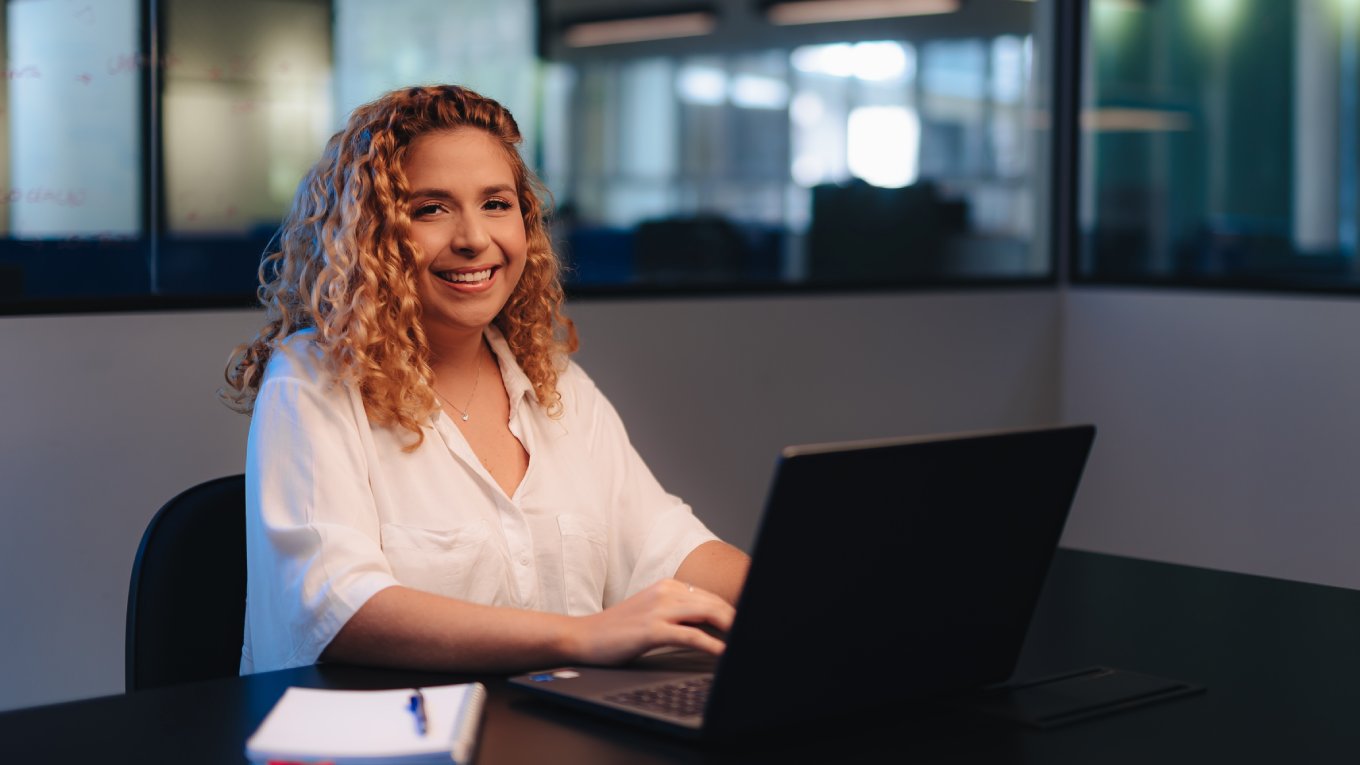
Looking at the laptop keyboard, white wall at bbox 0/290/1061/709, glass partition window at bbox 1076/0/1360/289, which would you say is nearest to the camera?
the laptop keyboard

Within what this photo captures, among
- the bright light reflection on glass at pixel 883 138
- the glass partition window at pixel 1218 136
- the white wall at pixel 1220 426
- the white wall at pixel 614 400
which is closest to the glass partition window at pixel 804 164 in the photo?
the bright light reflection on glass at pixel 883 138

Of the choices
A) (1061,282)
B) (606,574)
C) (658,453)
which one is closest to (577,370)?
(606,574)

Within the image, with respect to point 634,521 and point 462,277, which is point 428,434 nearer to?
point 462,277

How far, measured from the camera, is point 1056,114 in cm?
418

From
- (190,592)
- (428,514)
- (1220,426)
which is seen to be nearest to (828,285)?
(1220,426)

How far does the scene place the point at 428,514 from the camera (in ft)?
5.45

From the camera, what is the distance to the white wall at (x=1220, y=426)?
340 centimetres

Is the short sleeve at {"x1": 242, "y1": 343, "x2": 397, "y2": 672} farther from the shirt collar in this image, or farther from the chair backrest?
the shirt collar

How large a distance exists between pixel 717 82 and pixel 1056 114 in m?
5.20

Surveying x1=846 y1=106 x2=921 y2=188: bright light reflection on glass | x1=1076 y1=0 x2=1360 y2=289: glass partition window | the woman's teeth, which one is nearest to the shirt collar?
the woman's teeth

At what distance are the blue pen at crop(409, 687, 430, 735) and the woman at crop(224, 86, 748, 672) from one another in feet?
0.64

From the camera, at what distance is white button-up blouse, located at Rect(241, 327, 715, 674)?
1506 millimetres

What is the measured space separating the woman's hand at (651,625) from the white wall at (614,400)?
1384mm

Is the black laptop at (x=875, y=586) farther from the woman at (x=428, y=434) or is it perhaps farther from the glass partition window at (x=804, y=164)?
the glass partition window at (x=804, y=164)
